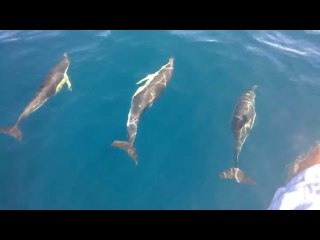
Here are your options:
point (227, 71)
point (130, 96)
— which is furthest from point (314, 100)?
point (130, 96)

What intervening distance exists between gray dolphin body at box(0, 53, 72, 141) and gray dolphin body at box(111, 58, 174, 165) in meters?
3.45

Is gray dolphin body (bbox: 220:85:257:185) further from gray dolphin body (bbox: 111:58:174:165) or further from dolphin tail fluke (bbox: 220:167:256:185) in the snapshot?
gray dolphin body (bbox: 111:58:174:165)

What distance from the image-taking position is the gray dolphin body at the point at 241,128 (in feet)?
43.1

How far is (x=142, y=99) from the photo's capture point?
48.7ft

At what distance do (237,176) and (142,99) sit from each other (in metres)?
4.90

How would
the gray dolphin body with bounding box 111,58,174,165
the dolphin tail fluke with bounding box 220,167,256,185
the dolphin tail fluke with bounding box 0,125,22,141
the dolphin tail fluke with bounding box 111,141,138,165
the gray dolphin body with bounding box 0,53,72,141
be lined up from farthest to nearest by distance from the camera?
the gray dolphin body with bounding box 0,53,72,141 → the dolphin tail fluke with bounding box 0,125,22,141 → the gray dolphin body with bounding box 111,58,174,165 → the dolphin tail fluke with bounding box 111,141,138,165 → the dolphin tail fluke with bounding box 220,167,256,185

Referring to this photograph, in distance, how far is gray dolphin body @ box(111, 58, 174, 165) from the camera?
13.8 meters

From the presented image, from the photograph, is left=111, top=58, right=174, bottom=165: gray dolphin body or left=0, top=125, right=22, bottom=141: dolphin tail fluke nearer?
left=111, top=58, right=174, bottom=165: gray dolphin body

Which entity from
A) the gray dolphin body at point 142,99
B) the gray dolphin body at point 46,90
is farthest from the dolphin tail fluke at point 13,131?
the gray dolphin body at point 142,99

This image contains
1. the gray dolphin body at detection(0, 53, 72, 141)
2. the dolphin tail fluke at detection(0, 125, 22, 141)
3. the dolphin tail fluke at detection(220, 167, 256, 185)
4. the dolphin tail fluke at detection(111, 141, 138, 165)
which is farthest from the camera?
the gray dolphin body at detection(0, 53, 72, 141)

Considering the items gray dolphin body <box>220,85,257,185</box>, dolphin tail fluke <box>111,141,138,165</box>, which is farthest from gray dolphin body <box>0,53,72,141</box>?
gray dolphin body <box>220,85,257,185</box>

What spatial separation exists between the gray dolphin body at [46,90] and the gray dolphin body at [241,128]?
758 cm

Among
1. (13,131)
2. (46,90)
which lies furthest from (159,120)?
(13,131)
